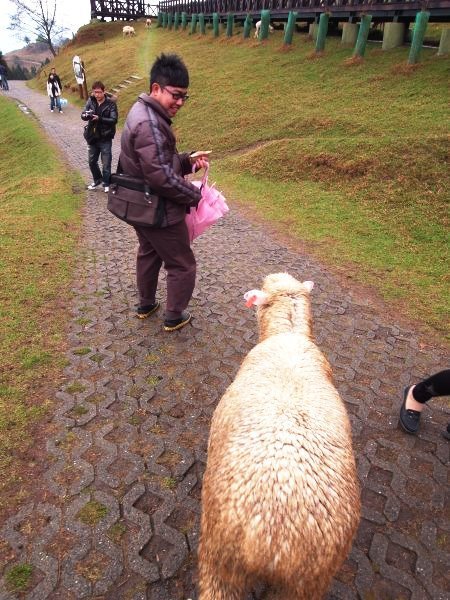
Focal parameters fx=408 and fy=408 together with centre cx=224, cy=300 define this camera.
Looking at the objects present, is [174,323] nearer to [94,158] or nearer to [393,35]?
[94,158]

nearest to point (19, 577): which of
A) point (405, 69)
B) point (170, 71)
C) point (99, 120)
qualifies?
point (170, 71)

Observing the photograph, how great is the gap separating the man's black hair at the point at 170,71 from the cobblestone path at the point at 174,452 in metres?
2.53

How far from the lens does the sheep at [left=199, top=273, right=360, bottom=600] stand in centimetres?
171

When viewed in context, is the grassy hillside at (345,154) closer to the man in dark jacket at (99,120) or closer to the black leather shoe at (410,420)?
the black leather shoe at (410,420)

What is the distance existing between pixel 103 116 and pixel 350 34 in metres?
14.3

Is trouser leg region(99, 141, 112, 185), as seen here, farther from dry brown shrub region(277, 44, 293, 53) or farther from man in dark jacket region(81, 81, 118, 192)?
dry brown shrub region(277, 44, 293, 53)

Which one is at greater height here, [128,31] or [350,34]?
[128,31]

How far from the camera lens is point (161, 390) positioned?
3.82 meters

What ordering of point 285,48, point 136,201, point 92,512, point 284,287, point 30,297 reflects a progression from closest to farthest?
point 92,512 < point 284,287 < point 136,201 < point 30,297 < point 285,48

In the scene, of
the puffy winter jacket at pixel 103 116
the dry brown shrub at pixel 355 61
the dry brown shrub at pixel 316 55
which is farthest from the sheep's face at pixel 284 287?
the dry brown shrub at pixel 316 55

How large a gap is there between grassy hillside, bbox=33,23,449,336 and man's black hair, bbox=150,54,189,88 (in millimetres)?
3814

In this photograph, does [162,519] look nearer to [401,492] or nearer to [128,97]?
[401,492]

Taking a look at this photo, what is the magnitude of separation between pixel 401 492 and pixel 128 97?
2155 cm

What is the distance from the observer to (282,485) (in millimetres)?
1765
